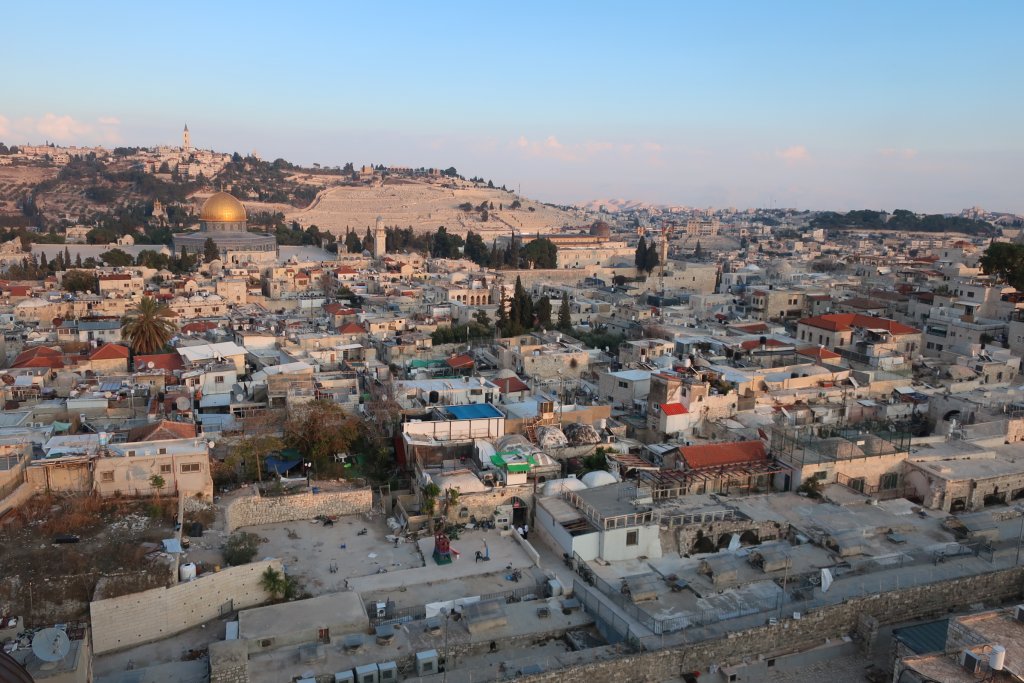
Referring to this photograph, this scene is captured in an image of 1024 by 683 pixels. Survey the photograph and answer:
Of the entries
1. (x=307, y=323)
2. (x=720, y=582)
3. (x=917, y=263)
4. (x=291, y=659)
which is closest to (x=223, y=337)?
(x=307, y=323)

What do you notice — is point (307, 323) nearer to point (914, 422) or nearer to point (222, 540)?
point (222, 540)

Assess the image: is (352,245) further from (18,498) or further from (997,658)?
(997,658)

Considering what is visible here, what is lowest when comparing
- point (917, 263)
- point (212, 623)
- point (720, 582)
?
point (212, 623)

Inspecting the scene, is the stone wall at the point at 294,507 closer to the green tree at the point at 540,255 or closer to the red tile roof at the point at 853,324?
the red tile roof at the point at 853,324

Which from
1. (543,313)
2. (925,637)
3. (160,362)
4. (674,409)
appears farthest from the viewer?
(543,313)

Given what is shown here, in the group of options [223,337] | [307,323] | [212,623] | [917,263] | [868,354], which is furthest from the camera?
[917,263]

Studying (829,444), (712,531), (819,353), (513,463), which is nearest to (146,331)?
(513,463)

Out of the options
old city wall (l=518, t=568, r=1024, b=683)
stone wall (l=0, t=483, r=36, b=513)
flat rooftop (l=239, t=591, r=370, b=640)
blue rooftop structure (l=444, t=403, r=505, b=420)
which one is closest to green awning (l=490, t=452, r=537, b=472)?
blue rooftop structure (l=444, t=403, r=505, b=420)
